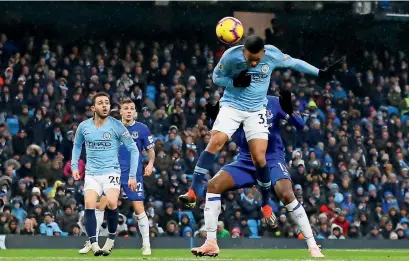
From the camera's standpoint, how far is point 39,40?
30.6 metres

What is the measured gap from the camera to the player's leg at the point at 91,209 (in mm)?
15394

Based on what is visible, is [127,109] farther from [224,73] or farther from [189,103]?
[189,103]

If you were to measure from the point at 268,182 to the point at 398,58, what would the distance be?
22905mm

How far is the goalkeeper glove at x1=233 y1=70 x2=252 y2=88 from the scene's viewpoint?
13086 millimetres

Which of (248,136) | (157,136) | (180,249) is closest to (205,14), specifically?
(157,136)

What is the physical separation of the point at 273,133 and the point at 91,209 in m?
2.90

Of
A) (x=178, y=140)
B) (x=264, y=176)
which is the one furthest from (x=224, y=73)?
(x=178, y=140)

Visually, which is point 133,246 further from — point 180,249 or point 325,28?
point 325,28

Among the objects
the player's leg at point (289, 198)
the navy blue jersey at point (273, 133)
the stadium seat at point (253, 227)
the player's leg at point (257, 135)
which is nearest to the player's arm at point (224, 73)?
the player's leg at point (257, 135)

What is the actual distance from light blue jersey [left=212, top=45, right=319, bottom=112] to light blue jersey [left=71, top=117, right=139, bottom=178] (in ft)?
9.25

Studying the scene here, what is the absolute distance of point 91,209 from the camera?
15.6 m

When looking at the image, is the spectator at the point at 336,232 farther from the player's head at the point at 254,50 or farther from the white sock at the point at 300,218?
the player's head at the point at 254,50

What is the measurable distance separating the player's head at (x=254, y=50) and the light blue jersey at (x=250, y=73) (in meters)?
0.12

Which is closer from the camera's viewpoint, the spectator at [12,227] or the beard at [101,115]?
the beard at [101,115]
